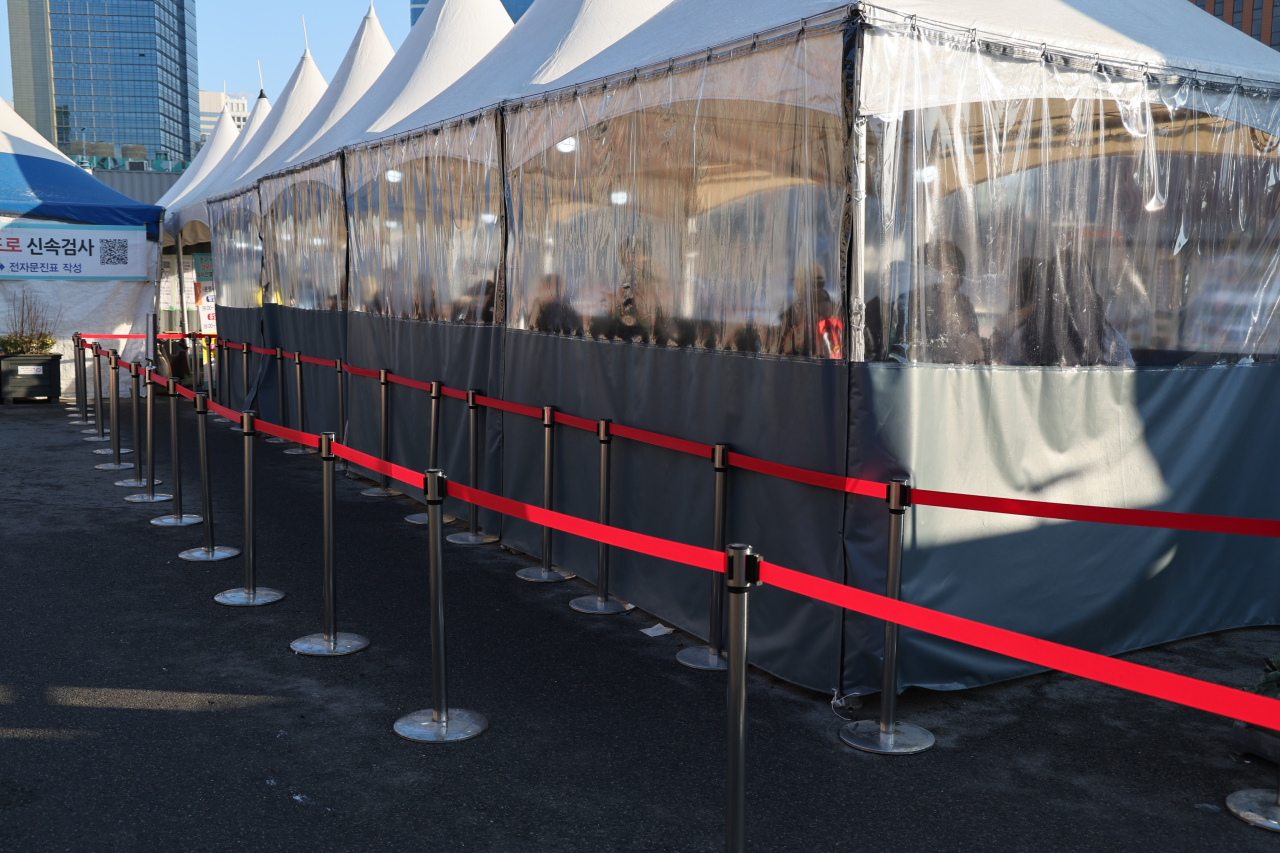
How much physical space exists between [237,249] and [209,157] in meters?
10.0

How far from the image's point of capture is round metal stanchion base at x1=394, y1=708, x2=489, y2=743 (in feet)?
14.1

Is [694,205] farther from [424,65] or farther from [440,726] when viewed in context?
[424,65]

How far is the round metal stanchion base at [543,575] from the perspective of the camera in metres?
6.63

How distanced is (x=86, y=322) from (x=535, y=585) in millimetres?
14326

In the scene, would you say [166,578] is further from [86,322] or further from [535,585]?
[86,322]

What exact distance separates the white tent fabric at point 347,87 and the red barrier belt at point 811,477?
8538mm

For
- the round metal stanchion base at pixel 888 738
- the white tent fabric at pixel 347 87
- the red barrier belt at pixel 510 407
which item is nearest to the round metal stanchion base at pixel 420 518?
the red barrier belt at pixel 510 407

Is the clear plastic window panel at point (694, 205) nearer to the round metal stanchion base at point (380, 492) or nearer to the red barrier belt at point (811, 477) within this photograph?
the red barrier belt at point (811, 477)

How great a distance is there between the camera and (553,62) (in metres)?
7.11

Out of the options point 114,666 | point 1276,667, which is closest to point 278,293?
point 114,666

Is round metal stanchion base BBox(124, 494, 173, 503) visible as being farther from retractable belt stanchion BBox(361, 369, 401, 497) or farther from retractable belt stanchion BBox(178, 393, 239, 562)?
retractable belt stanchion BBox(178, 393, 239, 562)

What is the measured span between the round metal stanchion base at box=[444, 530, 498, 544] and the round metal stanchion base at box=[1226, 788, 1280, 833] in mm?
5107

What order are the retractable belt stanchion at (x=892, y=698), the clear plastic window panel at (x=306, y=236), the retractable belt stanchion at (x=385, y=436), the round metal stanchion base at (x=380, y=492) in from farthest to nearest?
the clear plastic window panel at (x=306, y=236), the round metal stanchion base at (x=380, y=492), the retractable belt stanchion at (x=385, y=436), the retractable belt stanchion at (x=892, y=698)

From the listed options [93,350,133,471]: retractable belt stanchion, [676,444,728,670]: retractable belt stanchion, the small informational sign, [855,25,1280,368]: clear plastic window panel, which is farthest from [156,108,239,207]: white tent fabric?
[855,25,1280,368]: clear plastic window panel
